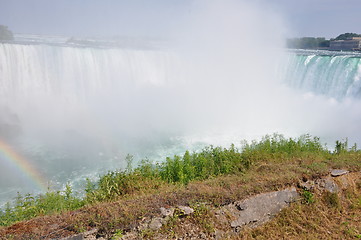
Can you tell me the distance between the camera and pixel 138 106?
18.3m

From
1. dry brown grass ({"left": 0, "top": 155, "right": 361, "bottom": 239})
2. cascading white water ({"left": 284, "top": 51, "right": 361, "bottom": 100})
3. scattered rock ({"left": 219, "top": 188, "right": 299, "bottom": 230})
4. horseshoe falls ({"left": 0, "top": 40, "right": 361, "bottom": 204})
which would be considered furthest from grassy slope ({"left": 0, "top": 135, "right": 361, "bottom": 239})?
cascading white water ({"left": 284, "top": 51, "right": 361, "bottom": 100})

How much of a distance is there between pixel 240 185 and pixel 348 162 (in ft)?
8.98

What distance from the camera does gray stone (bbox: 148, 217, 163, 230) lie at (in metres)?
3.99

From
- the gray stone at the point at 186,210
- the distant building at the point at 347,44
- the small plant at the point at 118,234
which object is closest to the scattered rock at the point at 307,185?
the gray stone at the point at 186,210

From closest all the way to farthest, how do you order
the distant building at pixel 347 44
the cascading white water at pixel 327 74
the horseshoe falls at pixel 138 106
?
the horseshoe falls at pixel 138 106 < the cascading white water at pixel 327 74 < the distant building at pixel 347 44

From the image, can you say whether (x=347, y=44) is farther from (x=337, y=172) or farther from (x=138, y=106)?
(x=337, y=172)

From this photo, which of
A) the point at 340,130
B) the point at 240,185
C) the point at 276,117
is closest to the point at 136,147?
the point at 240,185

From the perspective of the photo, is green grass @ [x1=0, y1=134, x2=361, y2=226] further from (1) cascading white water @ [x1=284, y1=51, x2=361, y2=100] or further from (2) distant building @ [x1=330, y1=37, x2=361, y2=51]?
(2) distant building @ [x1=330, y1=37, x2=361, y2=51]

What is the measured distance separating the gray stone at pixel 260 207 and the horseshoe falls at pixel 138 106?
6425 millimetres

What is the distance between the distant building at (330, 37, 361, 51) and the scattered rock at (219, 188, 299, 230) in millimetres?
38381

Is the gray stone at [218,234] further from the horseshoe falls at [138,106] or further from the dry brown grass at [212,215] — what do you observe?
the horseshoe falls at [138,106]

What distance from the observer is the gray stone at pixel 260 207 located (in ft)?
14.7

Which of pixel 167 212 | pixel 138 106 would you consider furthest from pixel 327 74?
pixel 167 212

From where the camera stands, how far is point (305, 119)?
16703mm
